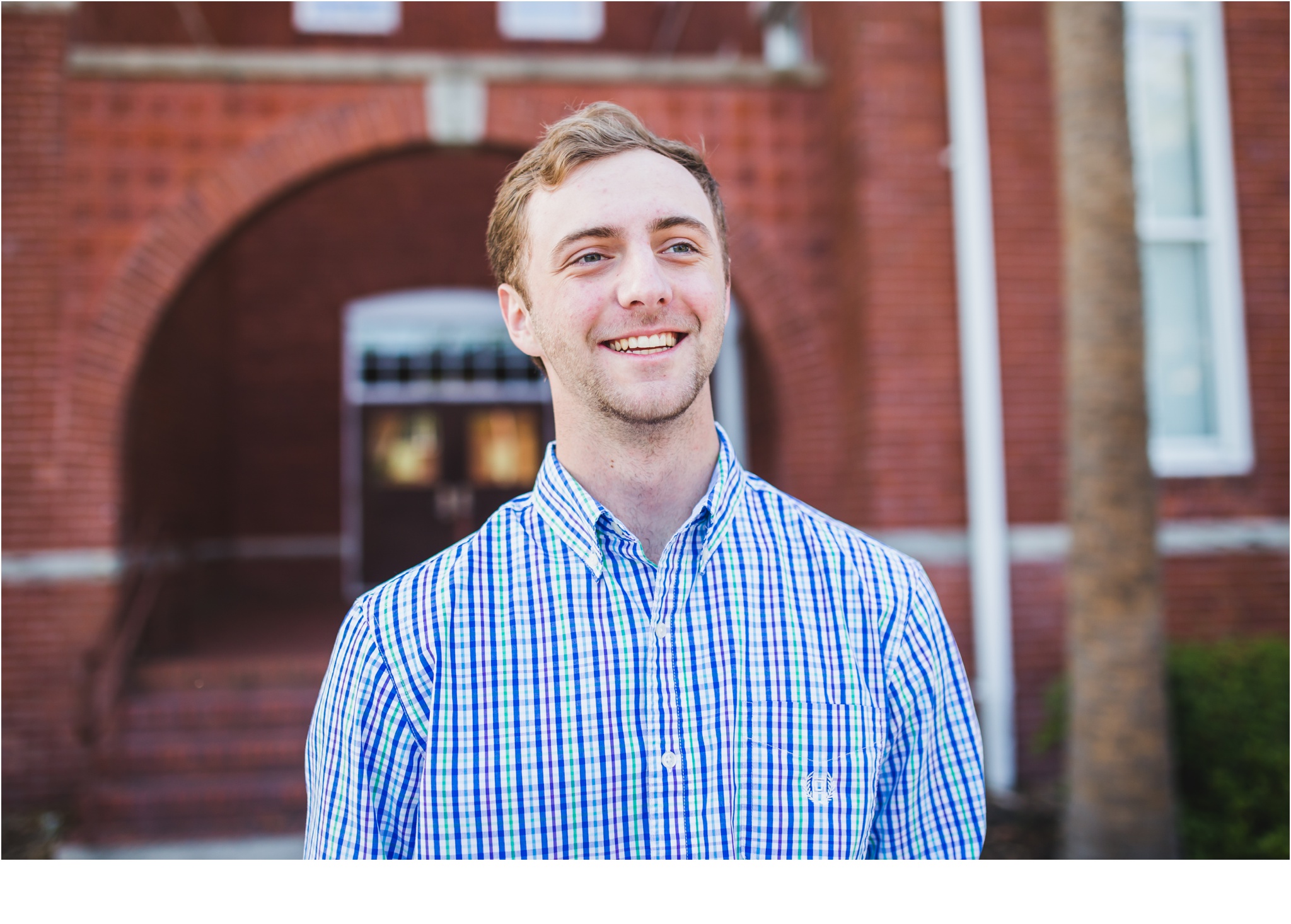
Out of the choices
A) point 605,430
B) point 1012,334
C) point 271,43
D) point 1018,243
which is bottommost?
point 605,430

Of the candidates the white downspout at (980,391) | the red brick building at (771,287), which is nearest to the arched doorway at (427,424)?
the red brick building at (771,287)

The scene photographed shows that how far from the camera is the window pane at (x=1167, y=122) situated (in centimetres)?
503

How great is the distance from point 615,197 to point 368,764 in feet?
2.82

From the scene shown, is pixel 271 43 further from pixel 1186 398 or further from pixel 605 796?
pixel 605 796

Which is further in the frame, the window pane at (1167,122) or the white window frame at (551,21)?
the white window frame at (551,21)

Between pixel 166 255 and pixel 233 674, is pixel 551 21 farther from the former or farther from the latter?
pixel 233 674

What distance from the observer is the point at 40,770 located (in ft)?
14.8

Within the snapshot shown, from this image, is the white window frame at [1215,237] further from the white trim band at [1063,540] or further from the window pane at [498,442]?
the window pane at [498,442]

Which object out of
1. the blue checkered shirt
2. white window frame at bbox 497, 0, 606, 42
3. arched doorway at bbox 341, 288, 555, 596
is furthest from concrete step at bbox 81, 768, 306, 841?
white window frame at bbox 497, 0, 606, 42

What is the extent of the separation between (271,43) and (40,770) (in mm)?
5390

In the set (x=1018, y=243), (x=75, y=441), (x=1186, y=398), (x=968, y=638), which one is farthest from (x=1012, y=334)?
(x=75, y=441)

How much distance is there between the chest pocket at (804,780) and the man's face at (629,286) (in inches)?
18.9

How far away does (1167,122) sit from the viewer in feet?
16.6
